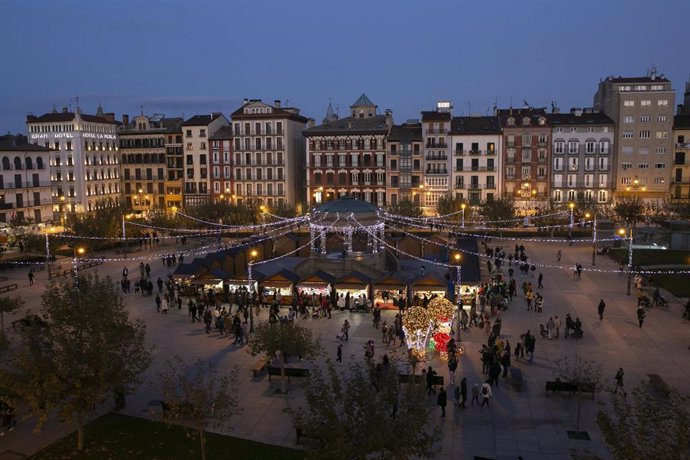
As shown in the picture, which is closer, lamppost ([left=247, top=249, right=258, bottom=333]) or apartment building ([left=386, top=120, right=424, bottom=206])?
lamppost ([left=247, top=249, right=258, bottom=333])

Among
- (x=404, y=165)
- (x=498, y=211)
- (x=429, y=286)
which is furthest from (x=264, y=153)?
(x=429, y=286)

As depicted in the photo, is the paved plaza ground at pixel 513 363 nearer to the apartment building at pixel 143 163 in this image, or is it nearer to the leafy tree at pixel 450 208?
the leafy tree at pixel 450 208

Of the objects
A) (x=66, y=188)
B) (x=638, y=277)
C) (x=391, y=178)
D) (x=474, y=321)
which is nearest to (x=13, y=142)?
(x=66, y=188)

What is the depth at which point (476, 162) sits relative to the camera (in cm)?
7494

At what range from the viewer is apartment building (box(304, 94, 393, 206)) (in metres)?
75.6

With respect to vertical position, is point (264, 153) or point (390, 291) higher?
point (264, 153)

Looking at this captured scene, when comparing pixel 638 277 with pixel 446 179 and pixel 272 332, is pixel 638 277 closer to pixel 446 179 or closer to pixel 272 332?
pixel 272 332

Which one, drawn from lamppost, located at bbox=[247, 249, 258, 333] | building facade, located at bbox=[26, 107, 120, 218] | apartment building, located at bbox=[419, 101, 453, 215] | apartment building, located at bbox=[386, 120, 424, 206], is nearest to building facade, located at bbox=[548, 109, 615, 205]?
apartment building, located at bbox=[419, 101, 453, 215]

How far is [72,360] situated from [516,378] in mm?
14455

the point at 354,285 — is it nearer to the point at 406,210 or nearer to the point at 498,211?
the point at 406,210

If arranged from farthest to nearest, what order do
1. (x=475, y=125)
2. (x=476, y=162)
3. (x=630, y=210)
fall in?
(x=475, y=125)
(x=476, y=162)
(x=630, y=210)

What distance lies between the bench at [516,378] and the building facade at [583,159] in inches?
2133

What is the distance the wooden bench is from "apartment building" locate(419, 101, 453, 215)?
53.0m

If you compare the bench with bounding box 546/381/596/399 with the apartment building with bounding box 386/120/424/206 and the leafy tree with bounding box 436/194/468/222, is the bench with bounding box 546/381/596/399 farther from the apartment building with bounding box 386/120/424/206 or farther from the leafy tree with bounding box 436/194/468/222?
the apartment building with bounding box 386/120/424/206
